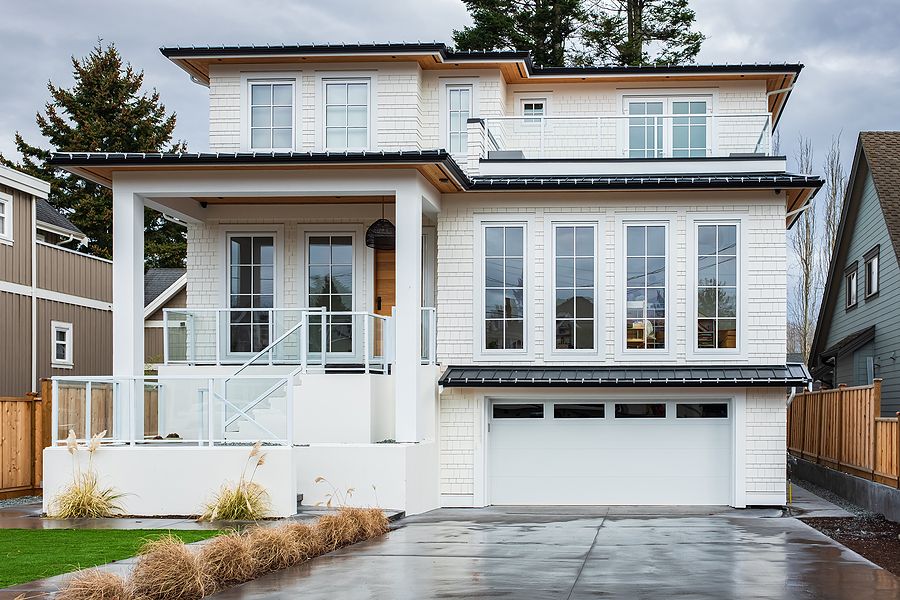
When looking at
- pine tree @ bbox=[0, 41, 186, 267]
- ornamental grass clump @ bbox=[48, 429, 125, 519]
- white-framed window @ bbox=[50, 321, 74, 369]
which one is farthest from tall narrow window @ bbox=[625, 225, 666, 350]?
pine tree @ bbox=[0, 41, 186, 267]

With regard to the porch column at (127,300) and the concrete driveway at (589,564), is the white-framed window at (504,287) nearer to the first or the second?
the concrete driveway at (589,564)

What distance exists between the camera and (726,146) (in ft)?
73.0

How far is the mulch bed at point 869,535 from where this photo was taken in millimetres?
13378

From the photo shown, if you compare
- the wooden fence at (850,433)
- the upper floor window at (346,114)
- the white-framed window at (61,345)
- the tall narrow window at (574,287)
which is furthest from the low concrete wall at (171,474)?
the white-framed window at (61,345)

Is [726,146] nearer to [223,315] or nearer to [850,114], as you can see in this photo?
[223,315]

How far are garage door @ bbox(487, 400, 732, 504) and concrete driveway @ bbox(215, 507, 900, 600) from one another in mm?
2596

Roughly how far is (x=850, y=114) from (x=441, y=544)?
33.0 meters

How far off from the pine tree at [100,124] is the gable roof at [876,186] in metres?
23.9

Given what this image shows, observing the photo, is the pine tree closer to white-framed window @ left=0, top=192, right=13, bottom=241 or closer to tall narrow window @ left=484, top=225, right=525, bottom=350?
white-framed window @ left=0, top=192, right=13, bottom=241

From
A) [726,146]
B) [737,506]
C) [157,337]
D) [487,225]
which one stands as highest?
[726,146]

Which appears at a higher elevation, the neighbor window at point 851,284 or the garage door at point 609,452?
the neighbor window at point 851,284

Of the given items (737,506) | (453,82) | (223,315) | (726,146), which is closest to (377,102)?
(453,82)

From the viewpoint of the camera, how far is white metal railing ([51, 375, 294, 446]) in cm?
1666

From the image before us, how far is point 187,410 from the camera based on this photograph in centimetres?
1728
